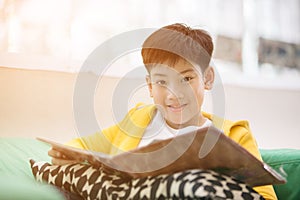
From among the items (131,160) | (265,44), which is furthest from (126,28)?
(131,160)

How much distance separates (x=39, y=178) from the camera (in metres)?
0.99

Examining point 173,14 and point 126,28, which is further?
point 173,14

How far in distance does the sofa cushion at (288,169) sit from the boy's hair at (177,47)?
35 cm

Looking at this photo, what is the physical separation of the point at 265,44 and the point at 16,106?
1.29 m

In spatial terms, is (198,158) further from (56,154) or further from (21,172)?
(21,172)

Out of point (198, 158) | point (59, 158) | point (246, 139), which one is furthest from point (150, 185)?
point (246, 139)

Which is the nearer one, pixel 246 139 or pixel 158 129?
pixel 246 139

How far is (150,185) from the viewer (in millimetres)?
763

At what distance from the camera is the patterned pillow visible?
711 mm

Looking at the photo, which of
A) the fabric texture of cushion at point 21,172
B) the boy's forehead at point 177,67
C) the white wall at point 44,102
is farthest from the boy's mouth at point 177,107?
the white wall at point 44,102

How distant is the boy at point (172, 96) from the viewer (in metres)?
1.19

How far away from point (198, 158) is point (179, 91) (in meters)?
0.48

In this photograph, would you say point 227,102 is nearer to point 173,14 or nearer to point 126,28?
point 173,14

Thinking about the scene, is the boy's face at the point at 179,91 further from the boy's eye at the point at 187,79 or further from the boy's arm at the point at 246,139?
the boy's arm at the point at 246,139
